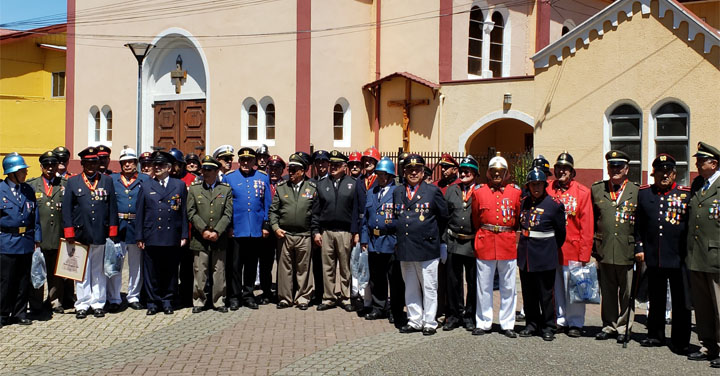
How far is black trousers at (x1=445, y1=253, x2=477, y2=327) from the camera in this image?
29.1 ft

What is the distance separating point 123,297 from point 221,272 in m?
1.85

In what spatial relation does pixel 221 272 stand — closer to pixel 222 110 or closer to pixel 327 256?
pixel 327 256

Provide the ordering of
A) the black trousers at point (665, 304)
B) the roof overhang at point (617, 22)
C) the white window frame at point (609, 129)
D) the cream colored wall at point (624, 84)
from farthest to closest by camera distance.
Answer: the white window frame at point (609, 129), the cream colored wall at point (624, 84), the roof overhang at point (617, 22), the black trousers at point (665, 304)

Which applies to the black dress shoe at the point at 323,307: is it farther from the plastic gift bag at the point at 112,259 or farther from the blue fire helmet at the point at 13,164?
the blue fire helmet at the point at 13,164

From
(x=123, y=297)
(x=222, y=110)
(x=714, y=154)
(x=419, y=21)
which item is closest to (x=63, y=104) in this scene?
(x=222, y=110)

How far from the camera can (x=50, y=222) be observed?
961cm

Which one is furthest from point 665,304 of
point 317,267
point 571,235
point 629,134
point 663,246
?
point 629,134

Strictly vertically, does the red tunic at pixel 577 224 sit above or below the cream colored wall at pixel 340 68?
below

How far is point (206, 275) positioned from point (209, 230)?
604 mm

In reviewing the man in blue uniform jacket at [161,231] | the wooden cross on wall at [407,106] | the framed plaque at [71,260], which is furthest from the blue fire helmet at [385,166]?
the wooden cross on wall at [407,106]

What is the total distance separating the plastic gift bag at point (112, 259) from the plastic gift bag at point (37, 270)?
2.44ft

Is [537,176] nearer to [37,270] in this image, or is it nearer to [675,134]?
[37,270]

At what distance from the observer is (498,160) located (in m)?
8.52

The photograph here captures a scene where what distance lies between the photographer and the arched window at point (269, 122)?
2239cm
